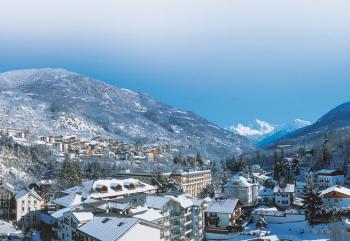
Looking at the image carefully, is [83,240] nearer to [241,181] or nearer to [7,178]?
[241,181]

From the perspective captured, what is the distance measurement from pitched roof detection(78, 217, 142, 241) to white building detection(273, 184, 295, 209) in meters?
57.0

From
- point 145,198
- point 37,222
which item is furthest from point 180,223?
point 37,222

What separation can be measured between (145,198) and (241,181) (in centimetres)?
4227

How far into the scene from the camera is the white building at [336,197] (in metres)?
82.2

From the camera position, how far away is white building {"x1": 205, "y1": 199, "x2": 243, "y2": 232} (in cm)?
8031

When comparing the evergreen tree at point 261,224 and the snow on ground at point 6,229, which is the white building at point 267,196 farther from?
the snow on ground at point 6,229

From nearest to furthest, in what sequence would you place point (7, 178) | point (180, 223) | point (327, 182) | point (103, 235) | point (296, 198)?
point (103, 235)
point (180, 223)
point (296, 198)
point (327, 182)
point (7, 178)

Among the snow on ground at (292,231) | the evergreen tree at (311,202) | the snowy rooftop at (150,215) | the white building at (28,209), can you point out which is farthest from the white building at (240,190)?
the white building at (28,209)

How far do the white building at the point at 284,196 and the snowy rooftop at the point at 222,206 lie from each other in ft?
64.5

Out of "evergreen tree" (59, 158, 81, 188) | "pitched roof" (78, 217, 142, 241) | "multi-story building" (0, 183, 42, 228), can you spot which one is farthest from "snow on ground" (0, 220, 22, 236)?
"evergreen tree" (59, 158, 81, 188)

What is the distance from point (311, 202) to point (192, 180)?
186 feet

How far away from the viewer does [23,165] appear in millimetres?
140375

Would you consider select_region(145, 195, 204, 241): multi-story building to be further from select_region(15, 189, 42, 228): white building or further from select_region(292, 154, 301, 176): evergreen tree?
select_region(292, 154, 301, 176): evergreen tree

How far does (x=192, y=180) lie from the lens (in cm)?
12988
